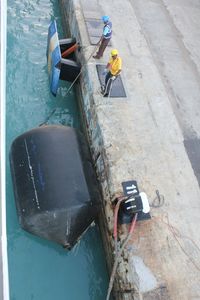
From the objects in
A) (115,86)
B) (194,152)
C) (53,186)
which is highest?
(115,86)

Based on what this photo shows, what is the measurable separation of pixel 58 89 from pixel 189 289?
613cm

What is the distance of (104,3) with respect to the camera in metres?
10.7

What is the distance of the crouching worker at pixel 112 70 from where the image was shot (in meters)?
7.55

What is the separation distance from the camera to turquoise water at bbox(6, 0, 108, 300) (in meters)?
6.82

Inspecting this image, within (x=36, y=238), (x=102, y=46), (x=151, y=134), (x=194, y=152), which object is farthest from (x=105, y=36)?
(x=36, y=238)

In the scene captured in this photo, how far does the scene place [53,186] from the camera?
21.5 feet

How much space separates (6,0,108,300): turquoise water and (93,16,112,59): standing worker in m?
1.56

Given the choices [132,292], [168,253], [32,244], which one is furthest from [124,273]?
[32,244]

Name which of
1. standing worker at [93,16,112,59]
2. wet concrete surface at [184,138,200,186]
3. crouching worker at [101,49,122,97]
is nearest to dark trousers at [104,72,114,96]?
crouching worker at [101,49,122,97]

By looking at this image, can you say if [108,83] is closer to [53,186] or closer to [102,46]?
[102,46]

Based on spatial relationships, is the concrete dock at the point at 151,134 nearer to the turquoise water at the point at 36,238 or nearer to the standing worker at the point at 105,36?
the standing worker at the point at 105,36

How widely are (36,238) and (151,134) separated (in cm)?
335

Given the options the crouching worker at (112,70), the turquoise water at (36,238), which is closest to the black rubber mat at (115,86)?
the crouching worker at (112,70)

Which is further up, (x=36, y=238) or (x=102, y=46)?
(x=102, y=46)
